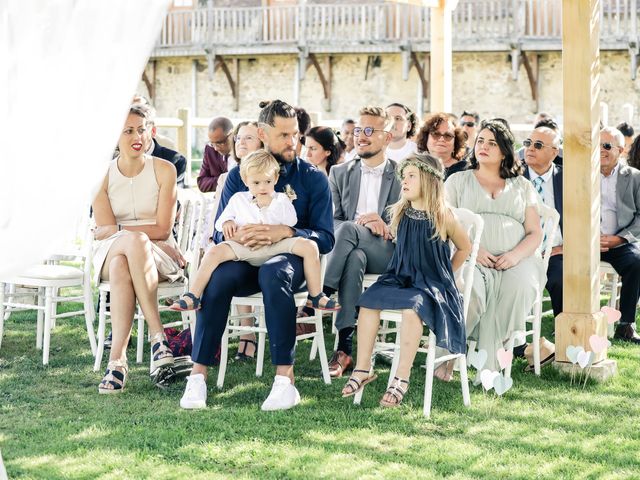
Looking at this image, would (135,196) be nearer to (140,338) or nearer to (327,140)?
(140,338)

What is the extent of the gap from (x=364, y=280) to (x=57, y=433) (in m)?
1.97

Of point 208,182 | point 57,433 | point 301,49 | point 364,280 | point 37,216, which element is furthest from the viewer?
point 301,49

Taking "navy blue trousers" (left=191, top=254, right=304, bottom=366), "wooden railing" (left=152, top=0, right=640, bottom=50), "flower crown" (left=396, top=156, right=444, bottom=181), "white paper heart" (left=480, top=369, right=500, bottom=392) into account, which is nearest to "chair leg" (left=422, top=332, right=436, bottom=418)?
"white paper heart" (left=480, top=369, right=500, bottom=392)

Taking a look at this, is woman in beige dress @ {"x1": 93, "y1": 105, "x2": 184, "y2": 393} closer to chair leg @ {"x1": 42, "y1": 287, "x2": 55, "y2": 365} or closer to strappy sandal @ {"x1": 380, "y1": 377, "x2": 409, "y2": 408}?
chair leg @ {"x1": 42, "y1": 287, "x2": 55, "y2": 365}

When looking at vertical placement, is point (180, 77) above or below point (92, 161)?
above

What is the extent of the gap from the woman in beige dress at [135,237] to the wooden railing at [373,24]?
17870mm

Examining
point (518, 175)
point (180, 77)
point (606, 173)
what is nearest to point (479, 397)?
point (518, 175)

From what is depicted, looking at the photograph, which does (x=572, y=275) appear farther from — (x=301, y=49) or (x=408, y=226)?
(x=301, y=49)

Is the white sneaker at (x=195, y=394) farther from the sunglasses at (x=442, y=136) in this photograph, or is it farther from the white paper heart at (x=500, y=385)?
the sunglasses at (x=442, y=136)

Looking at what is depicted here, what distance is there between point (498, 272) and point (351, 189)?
3.65 feet

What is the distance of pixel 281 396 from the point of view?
4832 mm

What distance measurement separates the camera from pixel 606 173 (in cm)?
690

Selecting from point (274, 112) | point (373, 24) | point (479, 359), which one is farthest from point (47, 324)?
point (373, 24)

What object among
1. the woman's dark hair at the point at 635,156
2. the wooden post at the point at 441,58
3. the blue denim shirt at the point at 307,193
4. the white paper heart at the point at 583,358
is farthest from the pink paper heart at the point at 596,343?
the wooden post at the point at 441,58
